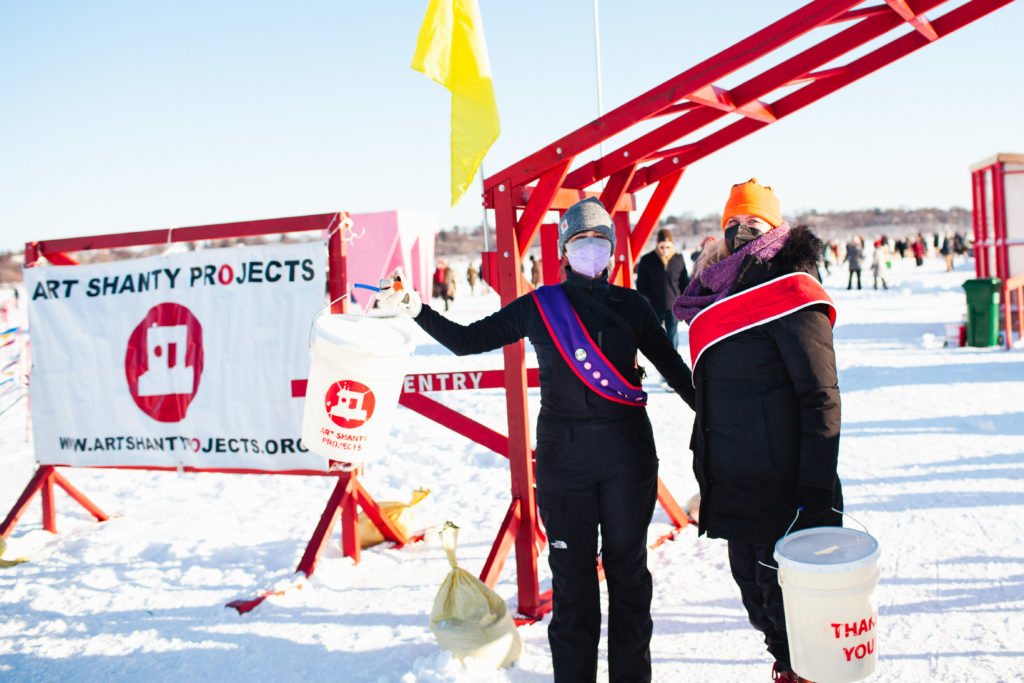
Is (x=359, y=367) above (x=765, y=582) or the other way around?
above

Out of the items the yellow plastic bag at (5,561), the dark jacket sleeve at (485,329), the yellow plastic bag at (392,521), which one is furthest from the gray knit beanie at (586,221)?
the yellow plastic bag at (5,561)

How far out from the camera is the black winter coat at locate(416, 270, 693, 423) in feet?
8.88

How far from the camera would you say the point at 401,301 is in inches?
115

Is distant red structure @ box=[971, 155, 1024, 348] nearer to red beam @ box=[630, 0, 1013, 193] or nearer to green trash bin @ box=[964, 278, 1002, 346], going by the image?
green trash bin @ box=[964, 278, 1002, 346]

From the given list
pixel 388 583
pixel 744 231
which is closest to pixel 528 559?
pixel 388 583

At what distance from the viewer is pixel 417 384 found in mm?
4164

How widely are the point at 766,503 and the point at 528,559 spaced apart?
4.84 ft

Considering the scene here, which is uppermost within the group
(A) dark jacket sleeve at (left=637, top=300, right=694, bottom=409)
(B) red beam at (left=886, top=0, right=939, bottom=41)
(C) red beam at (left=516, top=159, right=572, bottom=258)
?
(B) red beam at (left=886, top=0, right=939, bottom=41)

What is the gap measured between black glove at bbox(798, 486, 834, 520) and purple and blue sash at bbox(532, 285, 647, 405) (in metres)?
0.67

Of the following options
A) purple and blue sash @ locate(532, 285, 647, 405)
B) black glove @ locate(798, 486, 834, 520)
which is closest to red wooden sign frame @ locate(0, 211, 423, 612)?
purple and blue sash @ locate(532, 285, 647, 405)

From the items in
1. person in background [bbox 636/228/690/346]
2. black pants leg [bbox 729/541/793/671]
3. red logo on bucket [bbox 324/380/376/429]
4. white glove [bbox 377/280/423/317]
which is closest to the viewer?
black pants leg [bbox 729/541/793/671]

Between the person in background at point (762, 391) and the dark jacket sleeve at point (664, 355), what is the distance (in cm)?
24

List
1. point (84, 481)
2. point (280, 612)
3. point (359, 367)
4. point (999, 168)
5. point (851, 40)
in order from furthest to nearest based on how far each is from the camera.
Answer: point (999, 168), point (84, 481), point (280, 612), point (359, 367), point (851, 40)

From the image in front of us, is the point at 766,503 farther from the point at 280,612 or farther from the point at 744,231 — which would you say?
the point at 280,612
